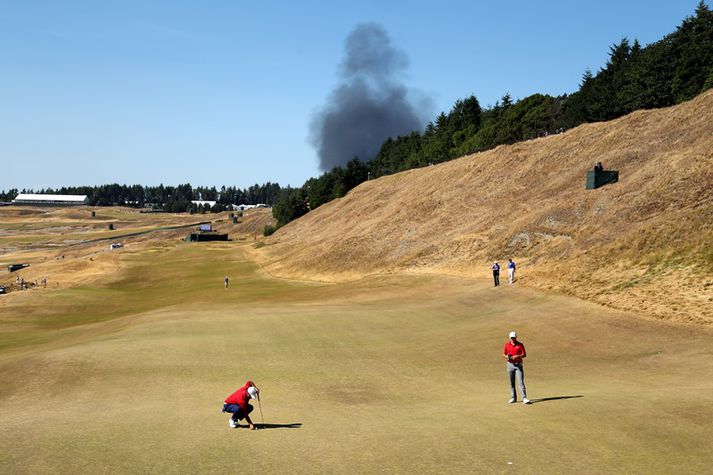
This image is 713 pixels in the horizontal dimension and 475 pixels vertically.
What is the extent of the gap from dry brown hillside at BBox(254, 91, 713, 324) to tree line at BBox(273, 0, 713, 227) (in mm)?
16639

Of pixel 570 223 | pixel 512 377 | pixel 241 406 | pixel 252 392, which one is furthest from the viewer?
pixel 570 223

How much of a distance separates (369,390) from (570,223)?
4213 centimetres

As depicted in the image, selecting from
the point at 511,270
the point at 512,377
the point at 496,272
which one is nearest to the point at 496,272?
the point at 496,272

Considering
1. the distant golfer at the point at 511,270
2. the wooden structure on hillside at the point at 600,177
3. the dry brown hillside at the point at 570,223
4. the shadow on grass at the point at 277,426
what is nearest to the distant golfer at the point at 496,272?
the distant golfer at the point at 511,270

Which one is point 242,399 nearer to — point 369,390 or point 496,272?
point 369,390

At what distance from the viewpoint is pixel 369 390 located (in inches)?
950

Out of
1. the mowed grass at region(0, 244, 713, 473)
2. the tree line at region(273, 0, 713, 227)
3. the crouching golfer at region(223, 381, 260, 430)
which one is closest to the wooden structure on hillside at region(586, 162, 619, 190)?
the mowed grass at region(0, 244, 713, 473)

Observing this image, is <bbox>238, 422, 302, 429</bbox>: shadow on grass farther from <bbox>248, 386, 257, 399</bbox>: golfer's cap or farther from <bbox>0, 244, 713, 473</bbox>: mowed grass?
<bbox>248, 386, 257, 399</bbox>: golfer's cap

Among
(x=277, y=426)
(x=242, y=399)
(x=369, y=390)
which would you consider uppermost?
(x=242, y=399)

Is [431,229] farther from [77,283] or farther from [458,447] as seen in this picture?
[458,447]

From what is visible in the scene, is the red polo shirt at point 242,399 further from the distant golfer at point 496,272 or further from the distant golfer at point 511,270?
the distant golfer at point 511,270

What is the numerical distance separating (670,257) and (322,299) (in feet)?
102

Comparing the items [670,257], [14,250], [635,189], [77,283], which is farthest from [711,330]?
[14,250]

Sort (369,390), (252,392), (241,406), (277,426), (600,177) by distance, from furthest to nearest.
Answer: (600,177)
(369,390)
(277,426)
(241,406)
(252,392)
